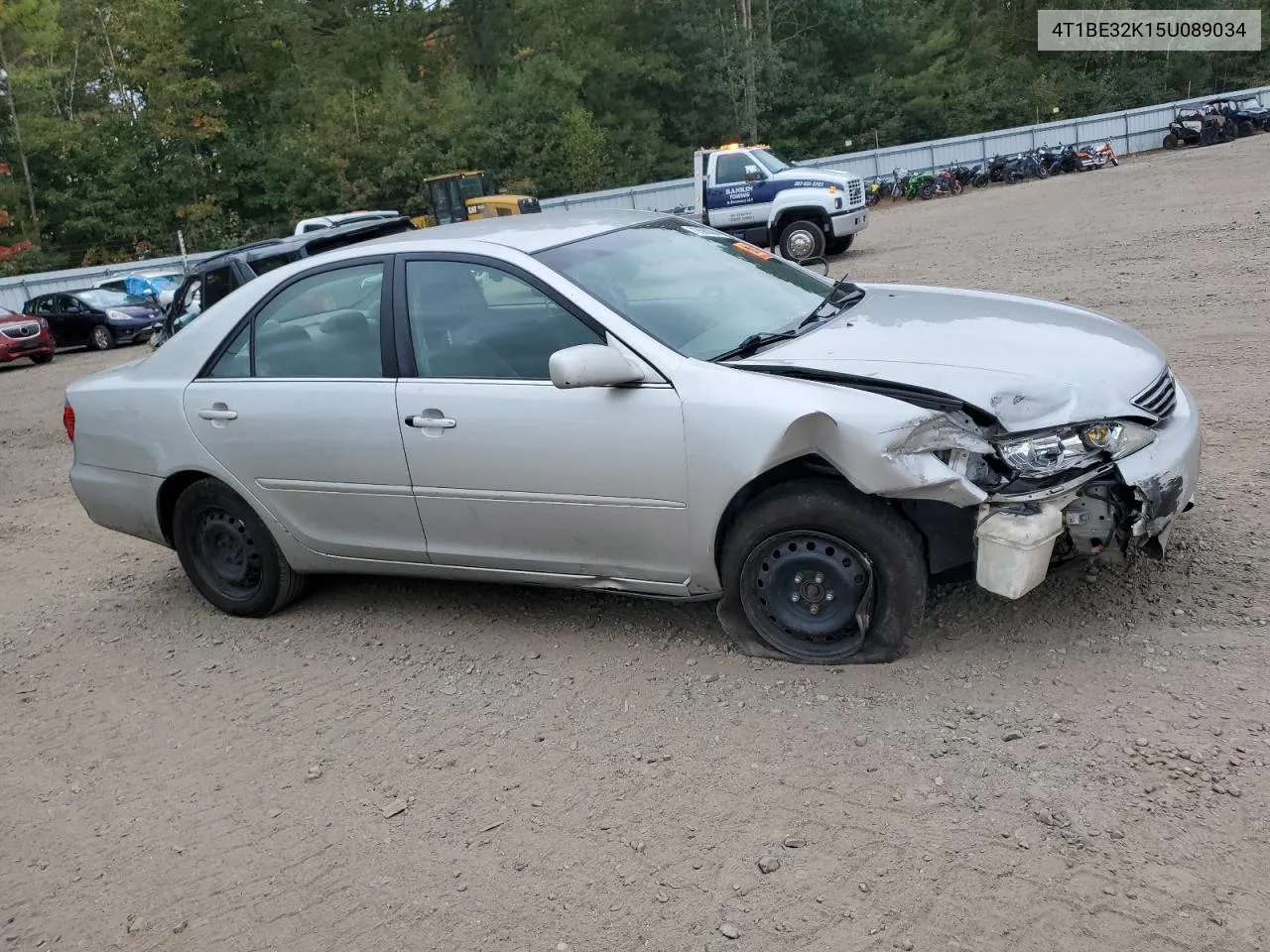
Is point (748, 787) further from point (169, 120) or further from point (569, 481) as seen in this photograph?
point (169, 120)

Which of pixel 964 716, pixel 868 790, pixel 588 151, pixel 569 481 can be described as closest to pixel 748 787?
pixel 868 790

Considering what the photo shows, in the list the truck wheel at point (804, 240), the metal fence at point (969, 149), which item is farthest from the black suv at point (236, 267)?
the metal fence at point (969, 149)

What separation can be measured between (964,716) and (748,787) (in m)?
0.76

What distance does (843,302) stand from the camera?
4.94m

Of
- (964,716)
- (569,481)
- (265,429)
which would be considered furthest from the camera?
(265,429)

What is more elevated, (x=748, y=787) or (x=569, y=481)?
(x=569, y=481)

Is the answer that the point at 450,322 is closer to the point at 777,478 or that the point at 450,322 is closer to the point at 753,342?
the point at 753,342

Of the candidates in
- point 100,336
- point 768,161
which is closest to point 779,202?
point 768,161

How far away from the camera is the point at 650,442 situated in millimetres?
4070

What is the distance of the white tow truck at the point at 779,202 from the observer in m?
18.5

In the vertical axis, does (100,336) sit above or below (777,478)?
below

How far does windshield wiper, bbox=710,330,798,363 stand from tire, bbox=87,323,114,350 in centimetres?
2079

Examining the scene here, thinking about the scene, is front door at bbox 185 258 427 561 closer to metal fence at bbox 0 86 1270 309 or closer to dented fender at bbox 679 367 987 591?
dented fender at bbox 679 367 987 591

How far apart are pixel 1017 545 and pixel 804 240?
15.4m
